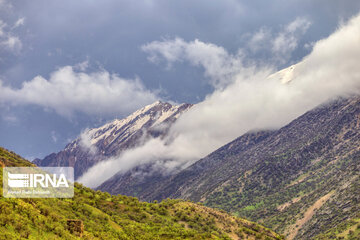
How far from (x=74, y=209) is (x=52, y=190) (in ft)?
21.3

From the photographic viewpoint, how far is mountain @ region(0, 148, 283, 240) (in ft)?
95.3

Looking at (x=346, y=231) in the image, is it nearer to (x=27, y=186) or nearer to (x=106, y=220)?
(x=106, y=220)

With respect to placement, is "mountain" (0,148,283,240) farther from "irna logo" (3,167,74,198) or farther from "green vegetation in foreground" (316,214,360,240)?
"green vegetation in foreground" (316,214,360,240)

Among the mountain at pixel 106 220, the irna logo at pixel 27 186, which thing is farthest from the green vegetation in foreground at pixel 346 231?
the irna logo at pixel 27 186

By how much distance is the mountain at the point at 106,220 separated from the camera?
29047 mm

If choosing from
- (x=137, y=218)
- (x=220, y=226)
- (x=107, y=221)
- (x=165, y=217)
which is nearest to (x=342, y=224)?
(x=220, y=226)

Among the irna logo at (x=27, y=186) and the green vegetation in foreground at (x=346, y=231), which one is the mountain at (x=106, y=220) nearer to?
the irna logo at (x=27, y=186)

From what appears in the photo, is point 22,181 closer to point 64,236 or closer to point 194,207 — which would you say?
point 64,236

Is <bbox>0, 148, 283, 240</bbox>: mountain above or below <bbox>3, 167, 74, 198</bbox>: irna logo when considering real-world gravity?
below

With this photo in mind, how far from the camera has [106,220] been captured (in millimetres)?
53188

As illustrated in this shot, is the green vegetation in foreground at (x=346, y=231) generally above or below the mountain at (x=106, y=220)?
below

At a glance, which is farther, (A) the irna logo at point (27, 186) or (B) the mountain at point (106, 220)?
(A) the irna logo at point (27, 186)

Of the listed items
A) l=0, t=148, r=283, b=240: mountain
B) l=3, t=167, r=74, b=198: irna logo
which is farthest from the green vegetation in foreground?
l=3, t=167, r=74, b=198: irna logo

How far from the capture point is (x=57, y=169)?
53.2 meters
